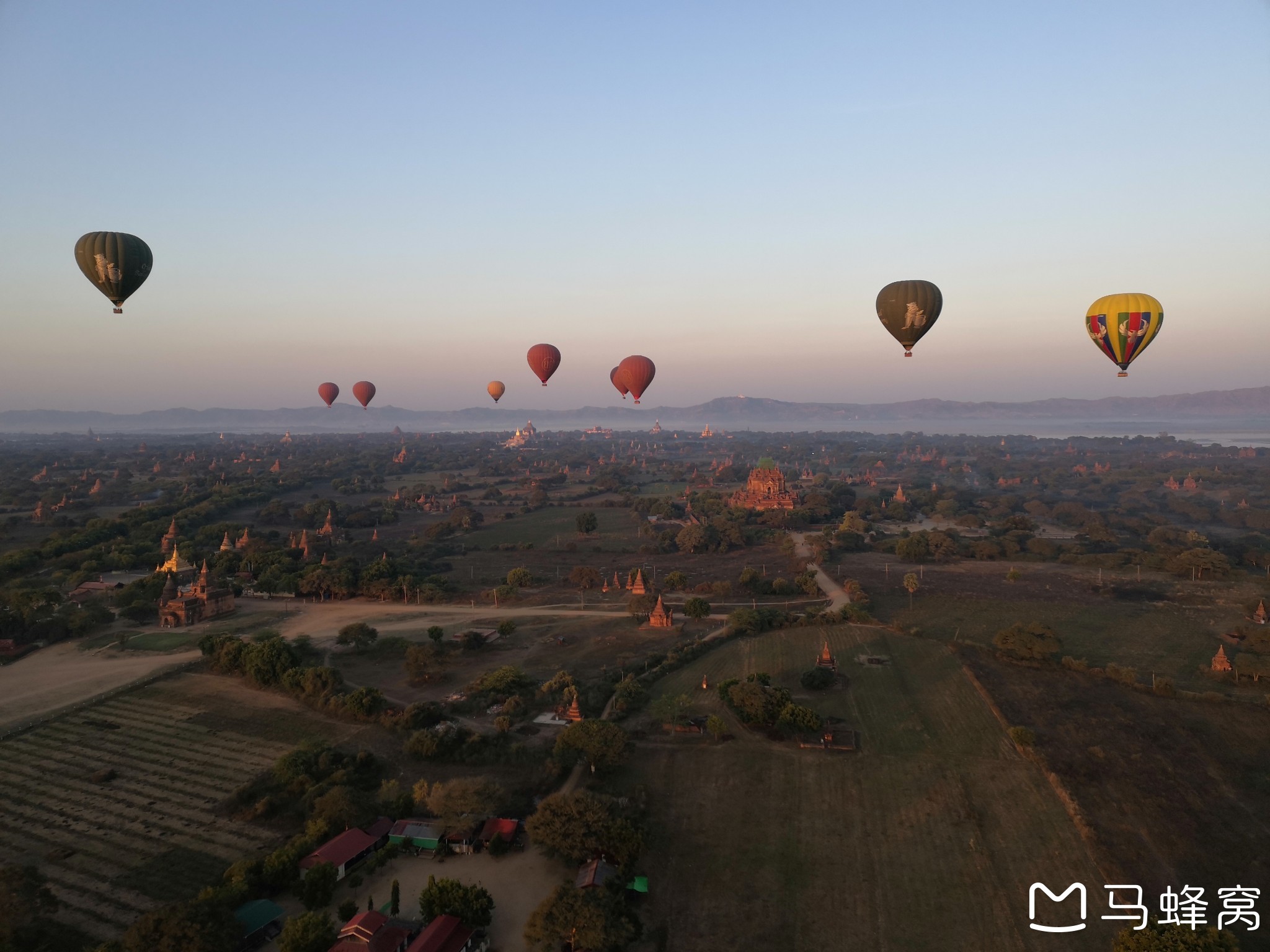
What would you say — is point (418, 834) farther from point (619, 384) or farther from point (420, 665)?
point (619, 384)

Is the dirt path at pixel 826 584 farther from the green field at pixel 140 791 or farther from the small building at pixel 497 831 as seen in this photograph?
the green field at pixel 140 791

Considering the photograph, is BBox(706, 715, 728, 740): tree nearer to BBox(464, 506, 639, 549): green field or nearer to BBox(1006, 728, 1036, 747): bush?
BBox(1006, 728, 1036, 747): bush

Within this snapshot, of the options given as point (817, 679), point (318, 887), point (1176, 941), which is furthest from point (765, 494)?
point (318, 887)

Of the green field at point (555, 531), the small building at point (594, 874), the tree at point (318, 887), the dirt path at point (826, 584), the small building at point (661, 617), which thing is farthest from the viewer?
the green field at point (555, 531)

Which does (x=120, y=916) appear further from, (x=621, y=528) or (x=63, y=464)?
(x=63, y=464)

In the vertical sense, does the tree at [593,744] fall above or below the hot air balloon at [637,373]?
below

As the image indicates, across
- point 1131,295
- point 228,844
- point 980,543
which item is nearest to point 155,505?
point 228,844

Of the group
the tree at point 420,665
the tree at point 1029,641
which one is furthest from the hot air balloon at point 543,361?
the tree at point 1029,641
